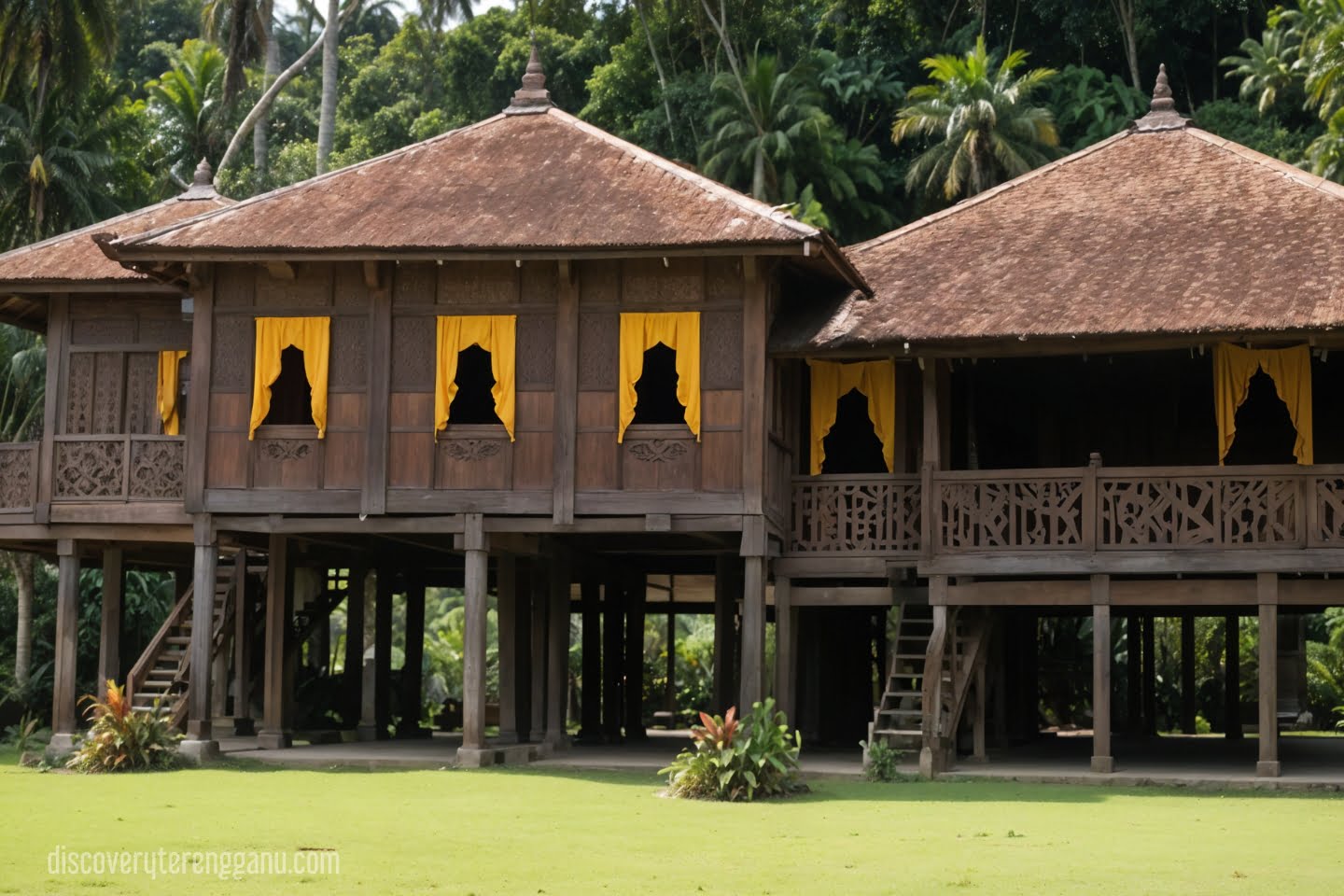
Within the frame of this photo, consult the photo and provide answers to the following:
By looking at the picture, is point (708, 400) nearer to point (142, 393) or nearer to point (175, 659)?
point (142, 393)

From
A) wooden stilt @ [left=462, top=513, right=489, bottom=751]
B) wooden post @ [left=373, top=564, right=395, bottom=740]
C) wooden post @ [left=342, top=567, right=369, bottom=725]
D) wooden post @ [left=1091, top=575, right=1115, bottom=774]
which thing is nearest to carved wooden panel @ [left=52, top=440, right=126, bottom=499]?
wooden post @ [left=342, top=567, right=369, bottom=725]

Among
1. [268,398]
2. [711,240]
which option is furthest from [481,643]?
[711,240]

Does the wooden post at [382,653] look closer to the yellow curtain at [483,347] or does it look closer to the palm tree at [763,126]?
the yellow curtain at [483,347]

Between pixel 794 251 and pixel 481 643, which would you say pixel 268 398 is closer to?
pixel 481 643

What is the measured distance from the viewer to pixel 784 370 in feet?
69.4

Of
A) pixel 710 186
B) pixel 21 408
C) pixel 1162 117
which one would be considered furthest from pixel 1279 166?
pixel 21 408

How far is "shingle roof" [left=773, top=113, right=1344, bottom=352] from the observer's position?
19188 millimetres

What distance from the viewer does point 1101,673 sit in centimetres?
1939

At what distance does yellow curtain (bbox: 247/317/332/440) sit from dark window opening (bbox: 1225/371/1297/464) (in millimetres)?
9997

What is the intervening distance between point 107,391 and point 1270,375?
41.9ft

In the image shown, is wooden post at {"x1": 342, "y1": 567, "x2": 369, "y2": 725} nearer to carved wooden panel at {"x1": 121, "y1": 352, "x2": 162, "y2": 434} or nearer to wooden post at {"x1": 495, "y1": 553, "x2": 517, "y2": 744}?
wooden post at {"x1": 495, "y1": 553, "x2": 517, "y2": 744}

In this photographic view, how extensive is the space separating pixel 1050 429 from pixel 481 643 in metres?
7.19

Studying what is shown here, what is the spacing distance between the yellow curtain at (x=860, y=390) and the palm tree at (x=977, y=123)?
22119mm

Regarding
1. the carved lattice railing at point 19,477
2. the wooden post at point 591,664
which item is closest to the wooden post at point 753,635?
the wooden post at point 591,664
